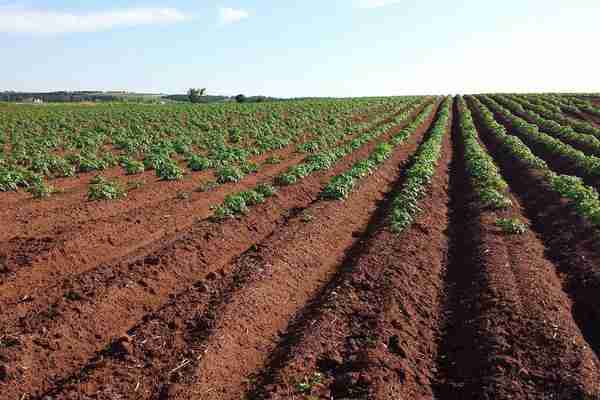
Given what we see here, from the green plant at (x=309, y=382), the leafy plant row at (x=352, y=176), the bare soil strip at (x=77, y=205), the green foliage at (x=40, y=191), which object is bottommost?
the green plant at (x=309, y=382)

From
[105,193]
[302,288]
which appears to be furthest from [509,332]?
[105,193]

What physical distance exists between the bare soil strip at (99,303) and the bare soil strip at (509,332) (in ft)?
14.7

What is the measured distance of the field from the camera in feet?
18.5

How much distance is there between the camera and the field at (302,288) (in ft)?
18.5

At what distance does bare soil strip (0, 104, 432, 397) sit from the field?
3 centimetres

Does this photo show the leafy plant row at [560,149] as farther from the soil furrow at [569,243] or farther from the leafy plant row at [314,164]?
the leafy plant row at [314,164]

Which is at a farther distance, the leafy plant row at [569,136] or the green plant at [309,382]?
the leafy plant row at [569,136]

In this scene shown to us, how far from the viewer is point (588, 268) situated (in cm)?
881

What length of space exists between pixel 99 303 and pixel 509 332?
6.13 metres

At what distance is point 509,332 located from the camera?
6531 millimetres

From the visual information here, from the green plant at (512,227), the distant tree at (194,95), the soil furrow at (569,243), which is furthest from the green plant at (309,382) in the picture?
the distant tree at (194,95)

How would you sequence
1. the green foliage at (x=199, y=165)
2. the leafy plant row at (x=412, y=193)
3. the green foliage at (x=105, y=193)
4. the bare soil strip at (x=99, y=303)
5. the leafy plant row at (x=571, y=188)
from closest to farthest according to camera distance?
1. the bare soil strip at (x=99, y=303)
2. the leafy plant row at (x=412, y=193)
3. the leafy plant row at (x=571, y=188)
4. the green foliage at (x=105, y=193)
5. the green foliage at (x=199, y=165)

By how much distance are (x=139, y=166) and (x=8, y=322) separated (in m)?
12.4

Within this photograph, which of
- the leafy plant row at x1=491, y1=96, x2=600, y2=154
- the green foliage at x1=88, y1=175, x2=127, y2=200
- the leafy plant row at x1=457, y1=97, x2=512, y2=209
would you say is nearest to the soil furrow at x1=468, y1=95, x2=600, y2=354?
the leafy plant row at x1=457, y1=97, x2=512, y2=209
